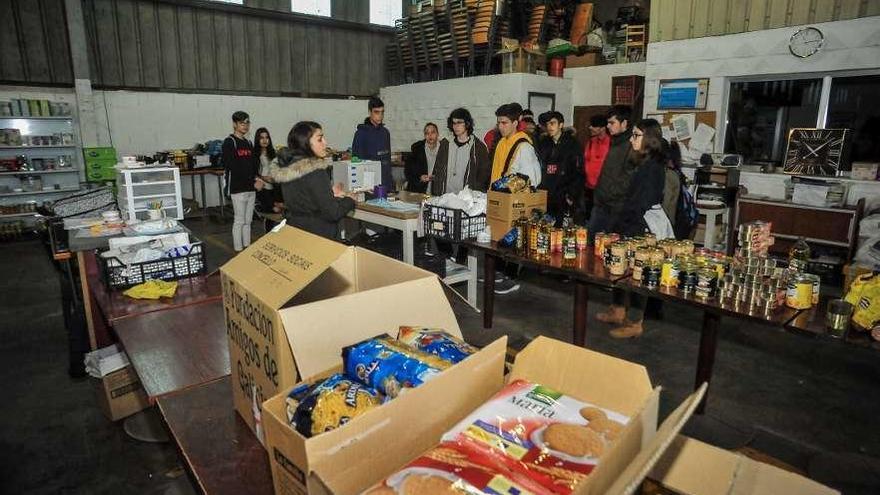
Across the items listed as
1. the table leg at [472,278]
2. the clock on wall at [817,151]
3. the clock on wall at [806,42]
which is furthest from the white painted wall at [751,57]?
the table leg at [472,278]

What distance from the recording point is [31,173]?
7.15 meters

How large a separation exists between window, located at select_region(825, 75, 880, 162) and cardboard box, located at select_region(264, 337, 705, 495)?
6004mm

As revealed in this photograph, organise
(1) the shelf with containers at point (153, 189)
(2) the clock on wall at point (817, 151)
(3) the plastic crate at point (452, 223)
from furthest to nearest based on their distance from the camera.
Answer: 1. (2) the clock on wall at point (817, 151)
2. (1) the shelf with containers at point (153, 189)
3. (3) the plastic crate at point (452, 223)

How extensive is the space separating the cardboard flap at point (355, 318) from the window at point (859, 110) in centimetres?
599

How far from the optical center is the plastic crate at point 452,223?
11.2ft

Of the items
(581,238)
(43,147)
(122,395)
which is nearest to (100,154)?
(43,147)

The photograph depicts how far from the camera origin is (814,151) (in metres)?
5.32

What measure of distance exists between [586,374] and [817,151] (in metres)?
5.77

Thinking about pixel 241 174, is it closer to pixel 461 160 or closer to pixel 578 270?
pixel 461 160

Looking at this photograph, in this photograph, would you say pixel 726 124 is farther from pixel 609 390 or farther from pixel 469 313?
pixel 609 390

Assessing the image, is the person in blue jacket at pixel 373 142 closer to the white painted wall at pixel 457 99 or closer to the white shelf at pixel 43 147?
the white painted wall at pixel 457 99

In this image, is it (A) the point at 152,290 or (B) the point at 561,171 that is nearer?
(A) the point at 152,290

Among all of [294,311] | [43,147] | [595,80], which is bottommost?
[294,311]

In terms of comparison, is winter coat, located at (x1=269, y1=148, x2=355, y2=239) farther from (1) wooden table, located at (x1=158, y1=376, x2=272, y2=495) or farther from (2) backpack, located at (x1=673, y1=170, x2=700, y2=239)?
(2) backpack, located at (x1=673, y1=170, x2=700, y2=239)
